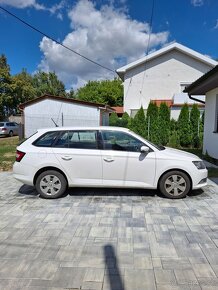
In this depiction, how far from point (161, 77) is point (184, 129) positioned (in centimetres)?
774

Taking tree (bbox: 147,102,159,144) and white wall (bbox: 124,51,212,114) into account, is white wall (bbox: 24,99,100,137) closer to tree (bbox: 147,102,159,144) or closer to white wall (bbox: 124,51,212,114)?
tree (bbox: 147,102,159,144)

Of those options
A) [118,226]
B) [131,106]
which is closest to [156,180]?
[118,226]

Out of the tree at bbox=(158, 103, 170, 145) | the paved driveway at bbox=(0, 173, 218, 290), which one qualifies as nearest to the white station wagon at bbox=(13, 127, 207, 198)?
the paved driveway at bbox=(0, 173, 218, 290)

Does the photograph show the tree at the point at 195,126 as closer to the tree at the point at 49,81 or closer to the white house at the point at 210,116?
the white house at the point at 210,116

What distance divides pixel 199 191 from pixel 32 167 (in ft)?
12.5

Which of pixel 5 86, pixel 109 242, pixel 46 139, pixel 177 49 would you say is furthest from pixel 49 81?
pixel 109 242

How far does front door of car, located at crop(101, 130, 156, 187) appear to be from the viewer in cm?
514

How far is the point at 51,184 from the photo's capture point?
5.32 meters

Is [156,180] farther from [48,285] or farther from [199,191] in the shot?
[48,285]

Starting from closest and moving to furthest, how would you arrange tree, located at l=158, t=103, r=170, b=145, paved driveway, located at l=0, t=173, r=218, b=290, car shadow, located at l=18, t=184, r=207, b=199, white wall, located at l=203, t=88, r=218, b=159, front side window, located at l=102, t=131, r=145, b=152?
1. paved driveway, located at l=0, t=173, r=218, b=290
2. front side window, located at l=102, t=131, r=145, b=152
3. car shadow, located at l=18, t=184, r=207, b=199
4. white wall, located at l=203, t=88, r=218, b=159
5. tree, located at l=158, t=103, r=170, b=145

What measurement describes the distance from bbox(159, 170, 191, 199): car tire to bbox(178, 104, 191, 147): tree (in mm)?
10254

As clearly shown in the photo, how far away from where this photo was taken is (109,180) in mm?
5246

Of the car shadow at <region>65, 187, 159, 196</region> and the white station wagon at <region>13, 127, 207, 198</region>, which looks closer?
the white station wagon at <region>13, 127, 207, 198</region>

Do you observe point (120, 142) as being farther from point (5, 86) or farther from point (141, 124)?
point (5, 86)
